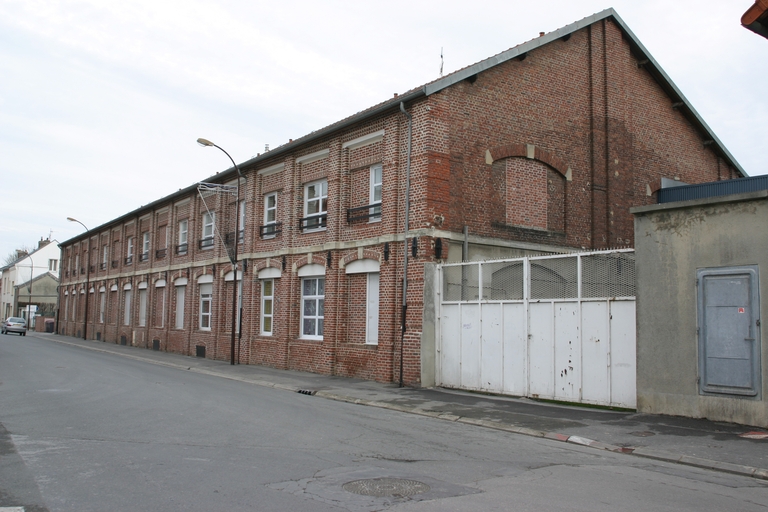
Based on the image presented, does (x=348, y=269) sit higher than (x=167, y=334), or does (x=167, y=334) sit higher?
(x=348, y=269)

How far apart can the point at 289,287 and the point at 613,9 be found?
45.2 feet

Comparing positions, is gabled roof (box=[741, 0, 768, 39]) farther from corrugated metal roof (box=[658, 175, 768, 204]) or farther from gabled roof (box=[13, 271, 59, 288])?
gabled roof (box=[13, 271, 59, 288])

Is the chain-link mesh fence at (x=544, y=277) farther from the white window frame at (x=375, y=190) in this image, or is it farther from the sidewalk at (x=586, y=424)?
the white window frame at (x=375, y=190)

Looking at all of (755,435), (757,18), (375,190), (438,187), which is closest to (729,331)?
(755,435)

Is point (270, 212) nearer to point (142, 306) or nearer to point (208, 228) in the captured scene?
point (208, 228)

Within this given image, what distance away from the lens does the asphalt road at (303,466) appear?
6238 millimetres

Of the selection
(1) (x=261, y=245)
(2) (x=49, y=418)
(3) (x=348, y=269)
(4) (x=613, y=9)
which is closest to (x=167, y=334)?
(1) (x=261, y=245)

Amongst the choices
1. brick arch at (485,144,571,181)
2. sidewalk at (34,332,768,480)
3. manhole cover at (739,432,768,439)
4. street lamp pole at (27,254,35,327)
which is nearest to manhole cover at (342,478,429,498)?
sidewalk at (34,332,768,480)

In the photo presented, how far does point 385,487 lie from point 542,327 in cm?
814

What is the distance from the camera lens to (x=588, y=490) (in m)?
6.82

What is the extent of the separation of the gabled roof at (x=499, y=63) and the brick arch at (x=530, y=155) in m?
2.20

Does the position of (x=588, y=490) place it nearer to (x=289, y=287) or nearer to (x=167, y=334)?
(x=289, y=287)

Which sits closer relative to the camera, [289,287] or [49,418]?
[49,418]

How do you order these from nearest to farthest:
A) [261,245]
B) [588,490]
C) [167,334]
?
1. [588,490]
2. [261,245]
3. [167,334]
